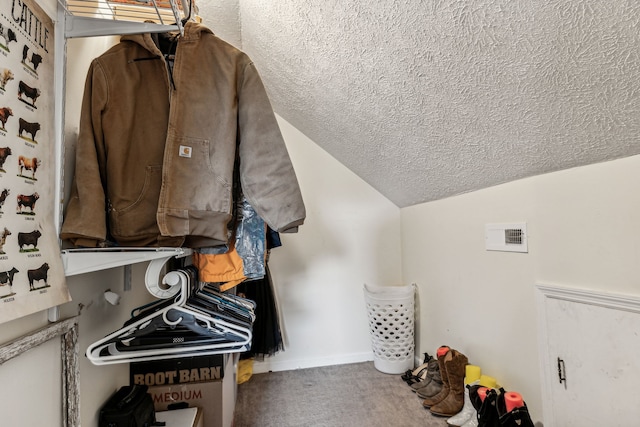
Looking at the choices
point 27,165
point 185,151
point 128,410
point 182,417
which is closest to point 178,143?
point 185,151

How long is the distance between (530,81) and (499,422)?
4.09 ft

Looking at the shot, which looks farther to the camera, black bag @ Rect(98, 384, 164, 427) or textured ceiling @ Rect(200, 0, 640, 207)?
black bag @ Rect(98, 384, 164, 427)

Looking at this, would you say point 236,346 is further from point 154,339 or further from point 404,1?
point 404,1

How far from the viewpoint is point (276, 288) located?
2.44 meters

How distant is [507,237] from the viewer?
1541mm

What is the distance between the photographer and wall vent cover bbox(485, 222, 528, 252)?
1.46 meters

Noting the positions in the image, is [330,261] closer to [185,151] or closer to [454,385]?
[454,385]

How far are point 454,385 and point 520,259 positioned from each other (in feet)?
2.47

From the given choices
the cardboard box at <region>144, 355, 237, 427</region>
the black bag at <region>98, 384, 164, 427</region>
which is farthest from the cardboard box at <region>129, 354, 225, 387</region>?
the black bag at <region>98, 384, 164, 427</region>

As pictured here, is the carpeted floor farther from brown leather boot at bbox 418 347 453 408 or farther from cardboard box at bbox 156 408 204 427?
cardboard box at bbox 156 408 204 427

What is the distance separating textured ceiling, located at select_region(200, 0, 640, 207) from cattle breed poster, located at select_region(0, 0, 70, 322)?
0.86 metres

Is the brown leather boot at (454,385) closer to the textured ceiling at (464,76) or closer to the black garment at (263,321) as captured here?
the textured ceiling at (464,76)

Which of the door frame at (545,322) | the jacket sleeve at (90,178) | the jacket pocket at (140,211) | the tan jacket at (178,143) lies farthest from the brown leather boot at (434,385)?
the jacket sleeve at (90,178)

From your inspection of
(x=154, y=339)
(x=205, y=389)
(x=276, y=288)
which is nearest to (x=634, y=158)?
(x=154, y=339)
